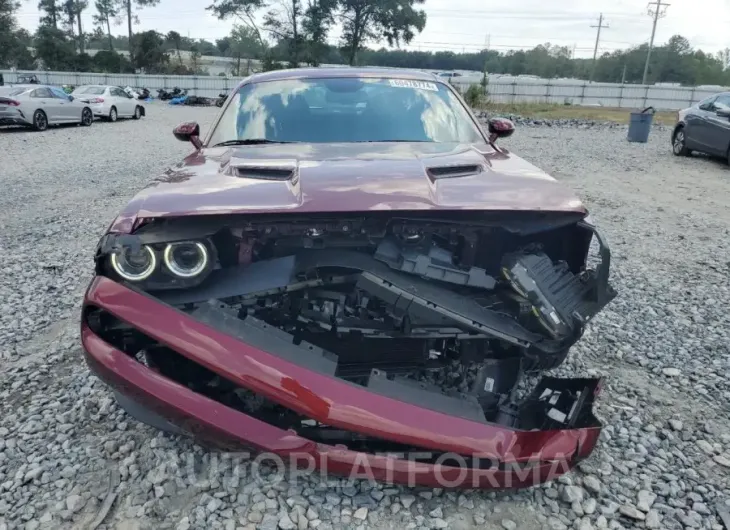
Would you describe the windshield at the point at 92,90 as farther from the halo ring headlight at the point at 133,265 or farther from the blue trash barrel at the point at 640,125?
the halo ring headlight at the point at 133,265

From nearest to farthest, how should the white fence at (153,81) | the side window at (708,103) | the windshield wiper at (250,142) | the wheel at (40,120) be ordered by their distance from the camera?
the windshield wiper at (250,142) → the side window at (708,103) → the wheel at (40,120) → the white fence at (153,81)

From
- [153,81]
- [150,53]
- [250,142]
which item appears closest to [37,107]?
[250,142]

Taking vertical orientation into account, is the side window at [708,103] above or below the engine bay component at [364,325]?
above

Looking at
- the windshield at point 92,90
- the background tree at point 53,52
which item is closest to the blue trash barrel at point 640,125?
the windshield at point 92,90

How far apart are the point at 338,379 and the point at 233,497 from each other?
0.67 metres

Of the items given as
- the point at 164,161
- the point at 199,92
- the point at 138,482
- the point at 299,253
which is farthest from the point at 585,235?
the point at 199,92

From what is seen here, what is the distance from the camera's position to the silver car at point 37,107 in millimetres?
15185

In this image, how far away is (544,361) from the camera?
2.35 metres

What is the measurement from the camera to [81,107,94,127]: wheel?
1839 cm

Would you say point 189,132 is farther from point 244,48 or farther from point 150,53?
point 244,48

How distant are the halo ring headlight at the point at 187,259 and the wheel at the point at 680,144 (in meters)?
13.2

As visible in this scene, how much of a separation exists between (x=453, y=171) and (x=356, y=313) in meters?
0.79

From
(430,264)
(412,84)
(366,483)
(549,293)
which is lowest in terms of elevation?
(366,483)

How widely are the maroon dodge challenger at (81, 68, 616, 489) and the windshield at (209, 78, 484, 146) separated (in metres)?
0.81
